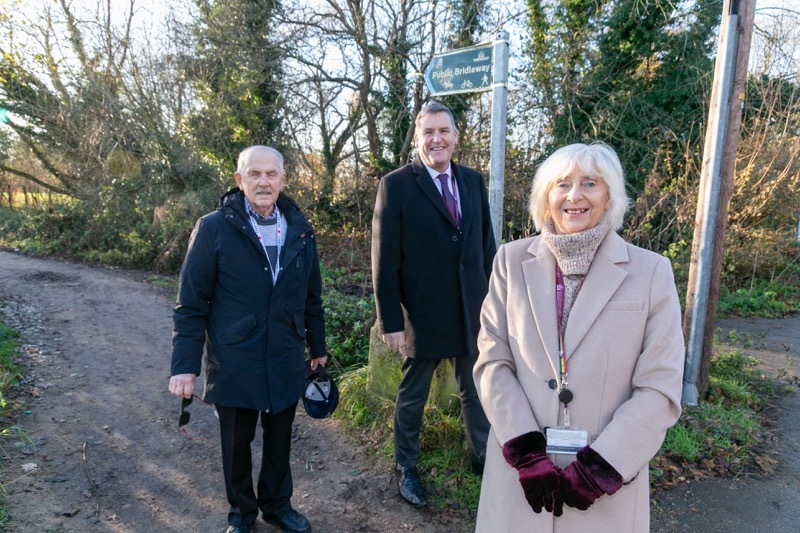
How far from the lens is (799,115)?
26.5ft

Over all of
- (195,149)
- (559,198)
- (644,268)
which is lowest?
(644,268)

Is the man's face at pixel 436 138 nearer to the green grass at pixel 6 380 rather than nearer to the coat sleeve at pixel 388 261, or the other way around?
the coat sleeve at pixel 388 261

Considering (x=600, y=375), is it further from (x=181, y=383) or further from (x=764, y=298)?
(x=764, y=298)

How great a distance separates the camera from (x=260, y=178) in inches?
102

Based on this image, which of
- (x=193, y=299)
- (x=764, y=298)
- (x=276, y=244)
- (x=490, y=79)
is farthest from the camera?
(x=764, y=298)

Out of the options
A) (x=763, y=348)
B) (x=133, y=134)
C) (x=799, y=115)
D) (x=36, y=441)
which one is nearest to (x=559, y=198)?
(x=36, y=441)

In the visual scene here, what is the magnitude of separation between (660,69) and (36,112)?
15.1 m

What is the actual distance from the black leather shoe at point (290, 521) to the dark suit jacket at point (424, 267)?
113cm

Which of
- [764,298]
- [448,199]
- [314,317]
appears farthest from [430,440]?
[764,298]

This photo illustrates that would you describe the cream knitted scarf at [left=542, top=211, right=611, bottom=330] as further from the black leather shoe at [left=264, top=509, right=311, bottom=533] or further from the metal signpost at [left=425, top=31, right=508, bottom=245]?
the black leather shoe at [left=264, top=509, right=311, bottom=533]

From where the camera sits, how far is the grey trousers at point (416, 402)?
3123 millimetres

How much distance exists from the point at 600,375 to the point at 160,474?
10.4 feet

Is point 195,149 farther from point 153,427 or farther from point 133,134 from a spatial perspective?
point 153,427

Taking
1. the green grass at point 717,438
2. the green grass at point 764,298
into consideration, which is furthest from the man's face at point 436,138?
the green grass at point 764,298
